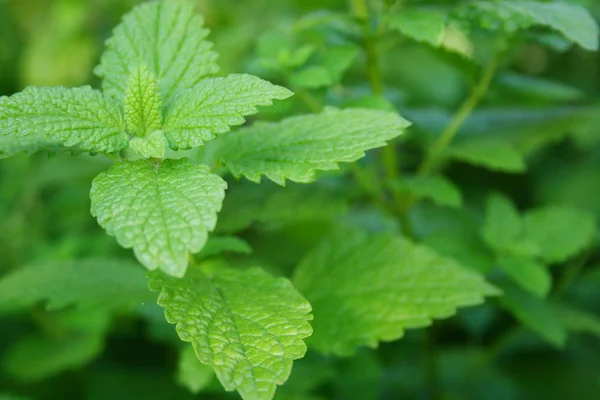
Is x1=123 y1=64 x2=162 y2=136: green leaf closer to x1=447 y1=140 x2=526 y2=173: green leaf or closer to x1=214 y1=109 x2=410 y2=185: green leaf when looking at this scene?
x1=214 y1=109 x2=410 y2=185: green leaf

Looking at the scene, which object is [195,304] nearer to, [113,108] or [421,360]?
[113,108]

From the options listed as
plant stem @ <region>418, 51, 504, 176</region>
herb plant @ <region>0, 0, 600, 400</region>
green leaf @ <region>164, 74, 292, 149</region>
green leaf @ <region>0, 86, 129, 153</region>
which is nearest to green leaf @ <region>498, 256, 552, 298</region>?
herb plant @ <region>0, 0, 600, 400</region>

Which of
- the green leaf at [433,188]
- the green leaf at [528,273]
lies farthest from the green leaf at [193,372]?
the green leaf at [528,273]

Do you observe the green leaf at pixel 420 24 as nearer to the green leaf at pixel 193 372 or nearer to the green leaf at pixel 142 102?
the green leaf at pixel 142 102

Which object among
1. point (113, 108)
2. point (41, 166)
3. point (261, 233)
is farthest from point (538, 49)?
point (113, 108)

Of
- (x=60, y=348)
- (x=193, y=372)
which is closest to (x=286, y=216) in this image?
(x=193, y=372)

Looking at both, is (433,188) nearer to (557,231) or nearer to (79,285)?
(557,231)
